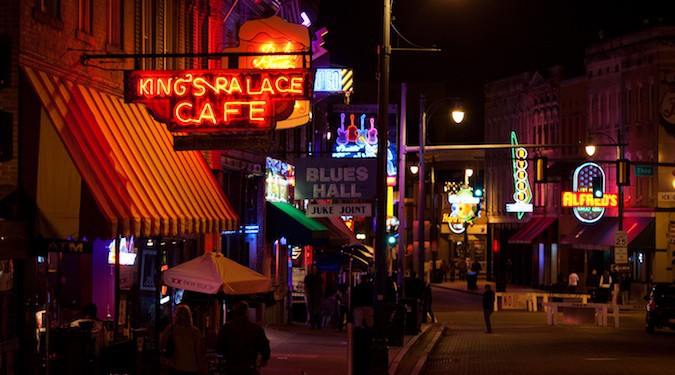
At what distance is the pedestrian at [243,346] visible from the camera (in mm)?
13641

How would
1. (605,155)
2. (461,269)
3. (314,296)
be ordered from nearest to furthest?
(314,296) < (605,155) < (461,269)

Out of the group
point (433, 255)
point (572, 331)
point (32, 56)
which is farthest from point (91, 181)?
point (433, 255)

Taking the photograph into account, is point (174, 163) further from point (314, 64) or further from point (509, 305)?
point (509, 305)

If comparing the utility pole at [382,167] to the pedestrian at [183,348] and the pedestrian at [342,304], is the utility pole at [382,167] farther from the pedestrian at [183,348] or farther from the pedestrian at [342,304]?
the pedestrian at [342,304]

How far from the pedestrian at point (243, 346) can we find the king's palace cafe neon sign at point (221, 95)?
4601mm

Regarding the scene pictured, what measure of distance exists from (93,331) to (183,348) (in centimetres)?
241

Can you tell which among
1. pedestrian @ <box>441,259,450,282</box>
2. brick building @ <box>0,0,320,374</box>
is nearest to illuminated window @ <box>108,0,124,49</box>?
brick building @ <box>0,0,320,374</box>

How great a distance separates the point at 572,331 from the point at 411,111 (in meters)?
72.0

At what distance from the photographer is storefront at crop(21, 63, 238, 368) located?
15305mm

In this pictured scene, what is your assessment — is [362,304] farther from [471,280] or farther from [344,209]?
[471,280]

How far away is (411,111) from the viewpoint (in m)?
106

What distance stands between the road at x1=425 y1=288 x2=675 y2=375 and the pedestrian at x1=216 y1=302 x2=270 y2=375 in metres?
9.88

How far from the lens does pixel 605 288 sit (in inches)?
1844

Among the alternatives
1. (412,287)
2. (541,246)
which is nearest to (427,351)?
(412,287)
